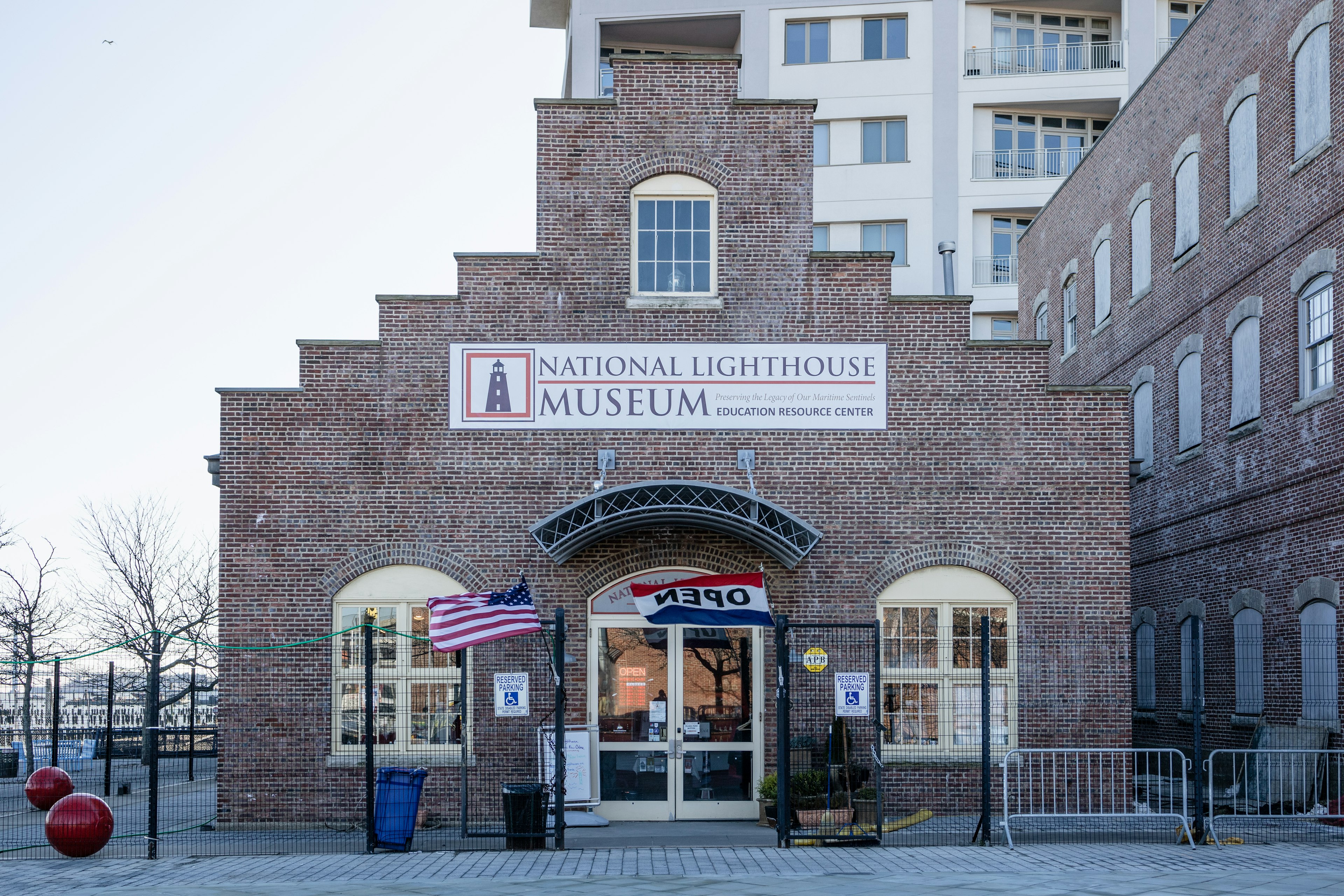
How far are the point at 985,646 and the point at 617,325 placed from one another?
621 centimetres

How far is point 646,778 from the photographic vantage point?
56.1 feet

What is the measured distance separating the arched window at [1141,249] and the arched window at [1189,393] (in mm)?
2001

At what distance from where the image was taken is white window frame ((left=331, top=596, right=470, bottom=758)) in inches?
666

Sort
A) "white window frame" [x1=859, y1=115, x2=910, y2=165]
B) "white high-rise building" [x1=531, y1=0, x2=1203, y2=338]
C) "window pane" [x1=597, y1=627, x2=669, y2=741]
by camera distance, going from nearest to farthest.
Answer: "window pane" [x1=597, y1=627, x2=669, y2=741] → "white high-rise building" [x1=531, y1=0, x2=1203, y2=338] → "white window frame" [x1=859, y1=115, x2=910, y2=165]

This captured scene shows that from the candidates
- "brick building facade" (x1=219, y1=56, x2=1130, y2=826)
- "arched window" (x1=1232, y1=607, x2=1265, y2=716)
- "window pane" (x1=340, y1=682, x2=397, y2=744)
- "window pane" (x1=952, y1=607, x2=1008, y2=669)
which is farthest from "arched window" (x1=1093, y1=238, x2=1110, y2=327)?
"window pane" (x1=340, y1=682, x2=397, y2=744)

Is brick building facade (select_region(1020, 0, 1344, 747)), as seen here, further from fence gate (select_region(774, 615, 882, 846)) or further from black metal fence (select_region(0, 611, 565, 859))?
black metal fence (select_region(0, 611, 565, 859))

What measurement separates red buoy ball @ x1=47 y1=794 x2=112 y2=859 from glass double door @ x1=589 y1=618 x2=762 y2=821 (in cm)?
568

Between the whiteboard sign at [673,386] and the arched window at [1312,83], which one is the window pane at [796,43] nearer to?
the arched window at [1312,83]

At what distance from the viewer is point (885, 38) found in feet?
150

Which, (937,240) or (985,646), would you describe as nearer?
(985,646)

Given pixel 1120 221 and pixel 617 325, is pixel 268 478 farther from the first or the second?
pixel 1120 221

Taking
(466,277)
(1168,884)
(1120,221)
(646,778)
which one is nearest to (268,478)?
(466,277)

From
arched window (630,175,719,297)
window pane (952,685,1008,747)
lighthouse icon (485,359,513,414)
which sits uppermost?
arched window (630,175,719,297)

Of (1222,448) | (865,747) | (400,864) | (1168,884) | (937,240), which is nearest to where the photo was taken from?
(1168,884)
